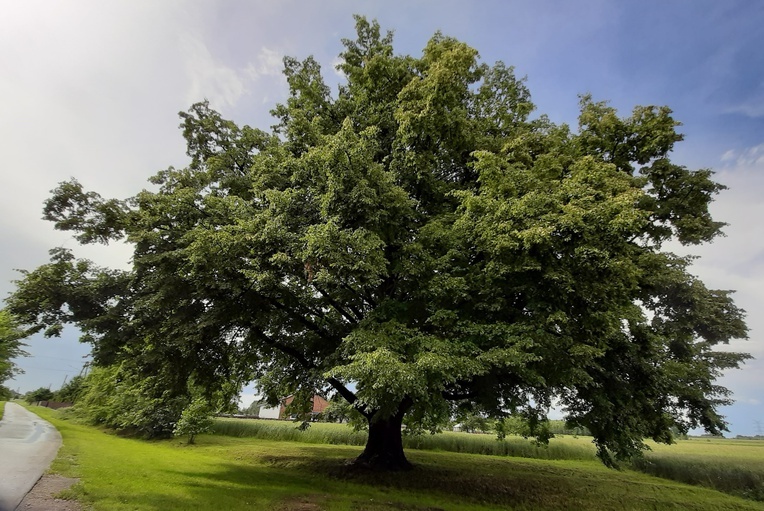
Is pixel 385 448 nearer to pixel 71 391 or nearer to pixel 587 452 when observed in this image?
pixel 587 452

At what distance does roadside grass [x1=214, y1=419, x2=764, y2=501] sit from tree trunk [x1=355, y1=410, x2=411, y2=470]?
7.15m

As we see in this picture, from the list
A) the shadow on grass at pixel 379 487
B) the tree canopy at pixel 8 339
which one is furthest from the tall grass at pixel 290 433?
the tree canopy at pixel 8 339

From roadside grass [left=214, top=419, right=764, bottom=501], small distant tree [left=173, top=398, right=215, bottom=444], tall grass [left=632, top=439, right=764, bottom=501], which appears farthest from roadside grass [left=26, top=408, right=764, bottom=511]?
small distant tree [left=173, top=398, right=215, bottom=444]

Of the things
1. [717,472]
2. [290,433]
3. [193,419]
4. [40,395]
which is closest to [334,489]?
Answer: [193,419]

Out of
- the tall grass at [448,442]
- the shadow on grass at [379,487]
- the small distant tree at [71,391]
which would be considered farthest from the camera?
the small distant tree at [71,391]

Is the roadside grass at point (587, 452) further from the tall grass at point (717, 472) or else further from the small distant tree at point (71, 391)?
the small distant tree at point (71, 391)

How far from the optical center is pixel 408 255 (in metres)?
12.3

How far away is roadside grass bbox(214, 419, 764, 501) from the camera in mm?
20625

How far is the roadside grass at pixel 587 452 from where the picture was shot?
20.6 metres

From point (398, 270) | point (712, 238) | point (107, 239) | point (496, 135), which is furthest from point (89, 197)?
point (712, 238)

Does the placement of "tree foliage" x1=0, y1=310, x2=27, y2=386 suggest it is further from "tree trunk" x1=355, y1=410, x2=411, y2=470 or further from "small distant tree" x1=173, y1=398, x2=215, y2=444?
"small distant tree" x1=173, y1=398, x2=215, y2=444

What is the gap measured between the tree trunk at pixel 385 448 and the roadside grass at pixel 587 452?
715cm

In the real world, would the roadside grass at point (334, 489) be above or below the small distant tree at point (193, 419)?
below

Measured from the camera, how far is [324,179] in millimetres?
11180
